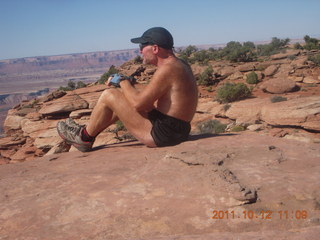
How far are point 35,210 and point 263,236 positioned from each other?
1693 millimetres

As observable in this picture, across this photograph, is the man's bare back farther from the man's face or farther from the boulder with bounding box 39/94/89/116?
the boulder with bounding box 39/94/89/116

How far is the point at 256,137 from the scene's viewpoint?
4027 millimetres

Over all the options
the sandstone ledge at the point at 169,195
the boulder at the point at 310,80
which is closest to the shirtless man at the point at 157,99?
the sandstone ledge at the point at 169,195

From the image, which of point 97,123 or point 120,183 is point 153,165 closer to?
point 120,183

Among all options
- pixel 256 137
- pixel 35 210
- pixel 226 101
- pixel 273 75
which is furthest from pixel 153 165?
pixel 273 75

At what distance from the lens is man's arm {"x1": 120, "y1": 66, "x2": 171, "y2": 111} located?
3.45 metres

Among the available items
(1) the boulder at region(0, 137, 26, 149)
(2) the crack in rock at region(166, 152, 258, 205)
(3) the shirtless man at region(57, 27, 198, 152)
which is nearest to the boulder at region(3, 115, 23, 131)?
(1) the boulder at region(0, 137, 26, 149)

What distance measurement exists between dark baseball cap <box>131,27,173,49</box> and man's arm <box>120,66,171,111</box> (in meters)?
0.32

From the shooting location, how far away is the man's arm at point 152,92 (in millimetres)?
3449

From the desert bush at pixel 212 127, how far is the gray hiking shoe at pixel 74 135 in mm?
6311

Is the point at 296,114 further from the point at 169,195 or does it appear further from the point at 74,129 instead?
the point at 169,195

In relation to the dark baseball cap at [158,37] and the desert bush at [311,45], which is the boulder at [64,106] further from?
the desert bush at [311,45]

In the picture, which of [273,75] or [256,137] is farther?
[273,75]
